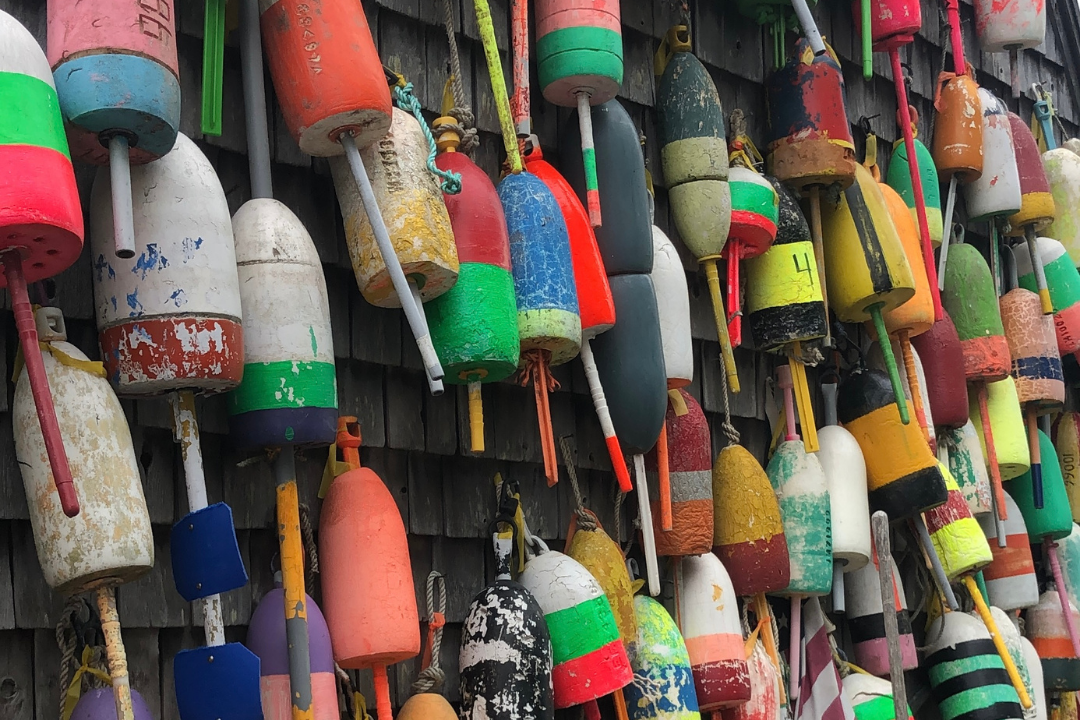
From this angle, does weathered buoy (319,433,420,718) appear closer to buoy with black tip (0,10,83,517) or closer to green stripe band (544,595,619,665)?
green stripe band (544,595,619,665)

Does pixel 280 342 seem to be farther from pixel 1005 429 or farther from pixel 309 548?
pixel 1005 429

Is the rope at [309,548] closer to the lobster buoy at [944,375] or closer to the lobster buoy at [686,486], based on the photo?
the lobster buoy at [686,486]

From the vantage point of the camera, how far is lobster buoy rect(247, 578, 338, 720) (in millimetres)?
1942

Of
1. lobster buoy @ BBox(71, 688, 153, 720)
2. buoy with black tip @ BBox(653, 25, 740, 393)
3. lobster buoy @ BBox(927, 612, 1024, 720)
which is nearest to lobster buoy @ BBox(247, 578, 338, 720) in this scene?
lobster buoy @ BBox(71, 688, 153, 720)

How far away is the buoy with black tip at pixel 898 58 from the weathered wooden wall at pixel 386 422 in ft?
1.34

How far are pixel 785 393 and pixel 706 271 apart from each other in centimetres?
38

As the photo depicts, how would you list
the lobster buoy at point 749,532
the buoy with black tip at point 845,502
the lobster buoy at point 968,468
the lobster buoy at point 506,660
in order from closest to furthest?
the lobster buoy at point 506,660 < the lobster buoy at point 749,532 < the buoy with black tip at point 845,502 < the lobster buoy at point 968,468

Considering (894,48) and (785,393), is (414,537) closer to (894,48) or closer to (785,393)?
(785,393)

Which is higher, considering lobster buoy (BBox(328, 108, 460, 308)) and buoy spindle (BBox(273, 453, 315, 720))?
lobster buoy (BBox(328, 108, 460, 308))

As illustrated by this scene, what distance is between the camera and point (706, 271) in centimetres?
290

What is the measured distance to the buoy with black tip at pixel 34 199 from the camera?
1635 millimetres

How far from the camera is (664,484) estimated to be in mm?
2582

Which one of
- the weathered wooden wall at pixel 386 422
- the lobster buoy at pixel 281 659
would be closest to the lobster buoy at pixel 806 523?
the weathered wooden wall at pixel 386 422

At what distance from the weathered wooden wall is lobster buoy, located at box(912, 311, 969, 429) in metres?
0.50
